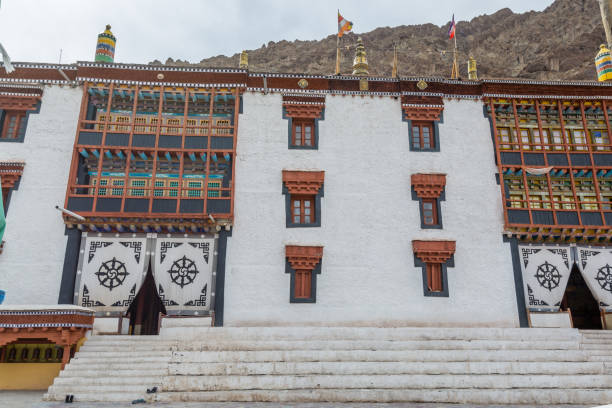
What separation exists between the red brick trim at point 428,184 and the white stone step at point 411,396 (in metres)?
9.33

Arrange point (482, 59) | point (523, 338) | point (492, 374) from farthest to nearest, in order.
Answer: point (482, 59) < point (523, 338) < point (492, 374)

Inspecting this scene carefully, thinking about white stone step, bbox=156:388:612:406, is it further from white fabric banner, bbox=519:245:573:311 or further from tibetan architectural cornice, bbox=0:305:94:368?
white fabric banner, bbox=519:245:573:311

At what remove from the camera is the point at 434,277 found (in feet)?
58.6

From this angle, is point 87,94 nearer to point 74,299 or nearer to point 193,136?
point 193,136

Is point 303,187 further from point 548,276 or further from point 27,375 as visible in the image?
point 27,375

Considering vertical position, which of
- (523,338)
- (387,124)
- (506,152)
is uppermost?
(387,124)

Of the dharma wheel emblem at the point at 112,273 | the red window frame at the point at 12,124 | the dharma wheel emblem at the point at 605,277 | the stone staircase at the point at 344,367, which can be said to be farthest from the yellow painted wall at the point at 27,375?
the dharma wheel emblem at the point at 605,277

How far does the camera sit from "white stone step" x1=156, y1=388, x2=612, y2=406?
10.5m

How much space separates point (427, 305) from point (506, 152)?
7.54m

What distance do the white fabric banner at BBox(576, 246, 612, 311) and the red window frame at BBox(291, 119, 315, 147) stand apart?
12041 mm

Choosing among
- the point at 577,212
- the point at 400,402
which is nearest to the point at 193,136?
the point at 400,402

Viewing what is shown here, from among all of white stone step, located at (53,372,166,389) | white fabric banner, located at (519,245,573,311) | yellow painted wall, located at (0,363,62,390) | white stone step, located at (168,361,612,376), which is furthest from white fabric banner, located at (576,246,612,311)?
yellow painted wall, located at (0,363,62,390)

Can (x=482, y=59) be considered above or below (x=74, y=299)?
above

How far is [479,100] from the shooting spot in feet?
66.9
